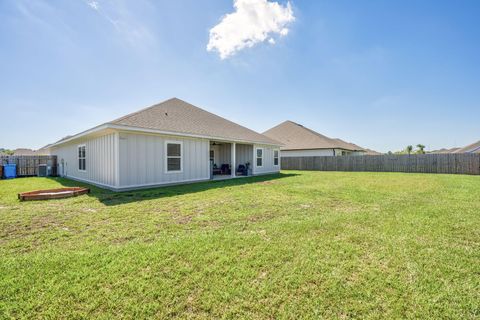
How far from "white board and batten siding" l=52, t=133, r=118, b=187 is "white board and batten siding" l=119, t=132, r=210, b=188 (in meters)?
0.37

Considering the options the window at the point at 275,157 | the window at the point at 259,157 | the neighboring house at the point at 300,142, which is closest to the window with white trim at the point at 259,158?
the window at the point at 259,157

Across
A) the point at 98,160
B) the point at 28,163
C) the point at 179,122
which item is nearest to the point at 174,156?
the point at 179,122

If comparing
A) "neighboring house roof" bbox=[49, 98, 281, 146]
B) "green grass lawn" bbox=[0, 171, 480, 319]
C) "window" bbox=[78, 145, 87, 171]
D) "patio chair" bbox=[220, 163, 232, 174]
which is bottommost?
"green grass lawn" bbox=[0, 171, 480, 319]

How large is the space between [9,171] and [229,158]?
14537 millimetres

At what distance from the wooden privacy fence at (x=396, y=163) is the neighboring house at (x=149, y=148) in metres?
10.2

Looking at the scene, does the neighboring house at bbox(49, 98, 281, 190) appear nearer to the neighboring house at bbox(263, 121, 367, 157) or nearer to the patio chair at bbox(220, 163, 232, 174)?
the patio chair at bbox(220, 163, 232, 174)

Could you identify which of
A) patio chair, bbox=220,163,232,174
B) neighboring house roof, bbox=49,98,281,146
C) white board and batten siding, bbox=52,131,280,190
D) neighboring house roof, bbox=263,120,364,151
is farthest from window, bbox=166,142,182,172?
neighboring house roof, bbox=263,120,364,151

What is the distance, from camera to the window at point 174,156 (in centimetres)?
942

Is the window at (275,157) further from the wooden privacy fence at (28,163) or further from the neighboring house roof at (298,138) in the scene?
the wooden privacy fence at (28,163)

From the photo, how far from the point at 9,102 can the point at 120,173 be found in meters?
12.4

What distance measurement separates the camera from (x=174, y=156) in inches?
379

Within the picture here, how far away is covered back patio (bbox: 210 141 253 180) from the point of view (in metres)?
14.9

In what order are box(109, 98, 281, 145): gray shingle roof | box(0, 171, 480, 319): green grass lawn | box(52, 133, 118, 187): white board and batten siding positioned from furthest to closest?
box(109, 98, 281, 145): gray shingle roof → box(52, 133, 118, 187): white board and batten siding → box(0, 171, 480, 319): green grass lawn

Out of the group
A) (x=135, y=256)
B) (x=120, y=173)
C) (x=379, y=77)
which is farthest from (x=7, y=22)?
(x=379, y=77)
